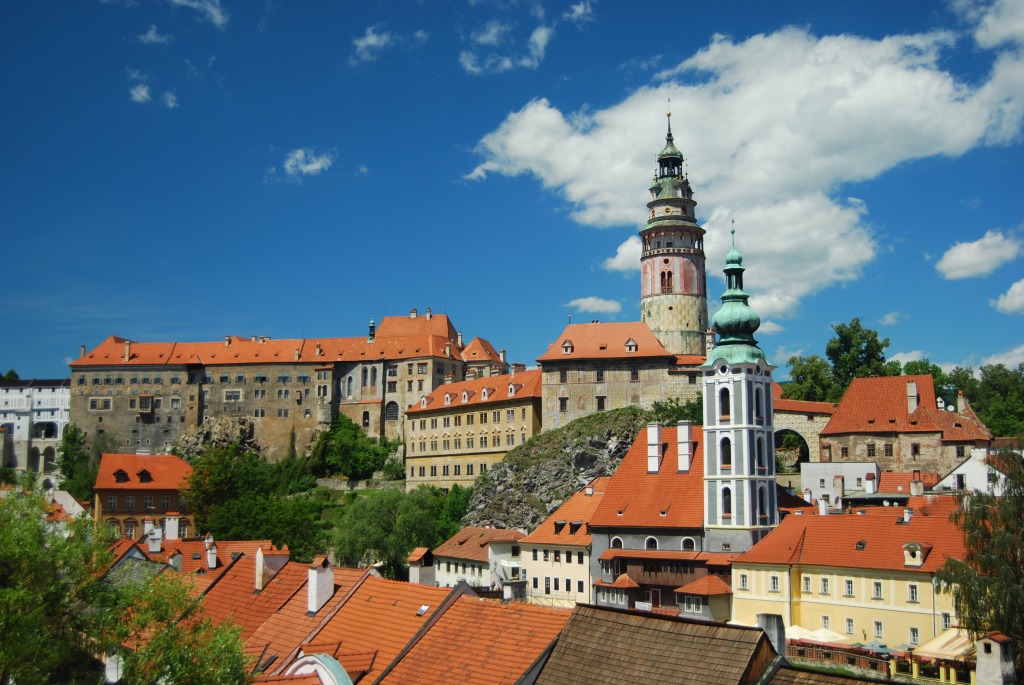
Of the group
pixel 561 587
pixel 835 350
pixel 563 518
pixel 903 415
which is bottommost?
pixel 561 587

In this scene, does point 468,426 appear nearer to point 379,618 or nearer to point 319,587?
point 319,587

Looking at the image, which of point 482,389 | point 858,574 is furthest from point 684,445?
point 482,389

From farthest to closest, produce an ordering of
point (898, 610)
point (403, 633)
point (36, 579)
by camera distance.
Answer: point (898, 610) < point (403, 633) < point (36, 579)

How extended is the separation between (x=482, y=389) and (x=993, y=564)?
54600mm

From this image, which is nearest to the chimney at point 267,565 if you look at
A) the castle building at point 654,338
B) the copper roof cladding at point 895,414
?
the copper roof cladding at point 895,414

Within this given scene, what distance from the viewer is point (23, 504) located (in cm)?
1750

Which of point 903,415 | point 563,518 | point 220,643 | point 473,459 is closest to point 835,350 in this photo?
point 903,415

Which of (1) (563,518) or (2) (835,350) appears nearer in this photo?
(1) (563,518)

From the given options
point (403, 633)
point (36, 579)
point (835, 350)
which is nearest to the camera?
point (36, 579)

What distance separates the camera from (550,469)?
2680 inches

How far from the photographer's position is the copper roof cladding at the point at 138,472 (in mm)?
72812

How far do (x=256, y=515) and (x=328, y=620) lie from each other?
1560 inches

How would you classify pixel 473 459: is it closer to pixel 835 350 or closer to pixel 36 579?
pixel 835 350

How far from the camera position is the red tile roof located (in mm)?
41312
